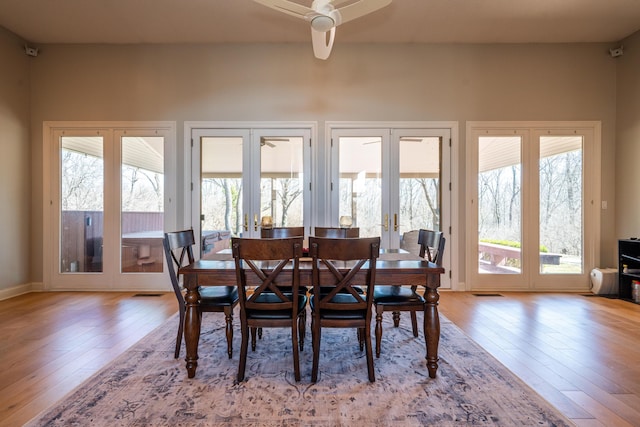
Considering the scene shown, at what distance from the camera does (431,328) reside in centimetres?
197

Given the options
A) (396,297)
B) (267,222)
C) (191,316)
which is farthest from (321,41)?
(191,316)

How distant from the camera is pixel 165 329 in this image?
2816 millimetres

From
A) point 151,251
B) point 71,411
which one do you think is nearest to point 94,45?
point 151,251

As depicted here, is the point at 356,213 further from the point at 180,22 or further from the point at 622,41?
the point at 622,41

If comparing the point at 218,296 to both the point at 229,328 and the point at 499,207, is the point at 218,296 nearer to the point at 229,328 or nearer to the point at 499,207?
the point at 229,328

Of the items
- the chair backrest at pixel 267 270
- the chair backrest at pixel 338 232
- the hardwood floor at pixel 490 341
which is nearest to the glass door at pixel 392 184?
the hardwood floor at pixel 490 341

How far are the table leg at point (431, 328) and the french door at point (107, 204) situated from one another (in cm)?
357

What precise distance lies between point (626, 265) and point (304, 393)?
447 centimetres

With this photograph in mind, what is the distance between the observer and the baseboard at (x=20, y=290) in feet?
12.5

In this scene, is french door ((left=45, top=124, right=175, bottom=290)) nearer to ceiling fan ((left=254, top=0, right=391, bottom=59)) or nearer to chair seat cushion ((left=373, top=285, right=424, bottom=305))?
ceiling fan ((left=254, top=0, right=391, bottom=59))

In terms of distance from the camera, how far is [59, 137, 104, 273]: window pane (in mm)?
4215

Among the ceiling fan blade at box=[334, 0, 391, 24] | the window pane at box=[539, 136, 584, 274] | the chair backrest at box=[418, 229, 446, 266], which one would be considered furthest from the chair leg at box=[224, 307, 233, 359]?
the window pane at box=[539, 136, 584, 274]

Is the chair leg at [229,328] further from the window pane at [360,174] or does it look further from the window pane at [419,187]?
the window pane at [419,187]

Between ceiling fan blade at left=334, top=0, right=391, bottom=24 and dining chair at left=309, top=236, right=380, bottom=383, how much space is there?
1.73 metres
